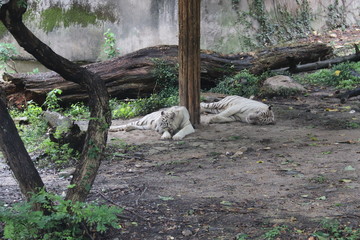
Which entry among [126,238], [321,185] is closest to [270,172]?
[321,185]

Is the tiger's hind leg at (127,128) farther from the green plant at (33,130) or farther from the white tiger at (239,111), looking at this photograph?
the white tiger at (239,111)

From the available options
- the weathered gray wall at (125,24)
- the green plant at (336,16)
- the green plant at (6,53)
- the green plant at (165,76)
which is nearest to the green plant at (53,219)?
the green plant at (165,76)

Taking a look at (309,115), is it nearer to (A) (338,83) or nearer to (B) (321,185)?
(A) (338,83)

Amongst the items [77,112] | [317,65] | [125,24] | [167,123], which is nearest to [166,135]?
[167,123]

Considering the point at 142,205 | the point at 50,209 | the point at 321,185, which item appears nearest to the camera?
the point at 50,209

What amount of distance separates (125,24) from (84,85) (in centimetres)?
1112

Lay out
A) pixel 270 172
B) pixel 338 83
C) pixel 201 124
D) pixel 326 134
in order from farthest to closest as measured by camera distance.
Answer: pixel 338 83
pixel 201 124
pixel 326 134
pixel 270 172

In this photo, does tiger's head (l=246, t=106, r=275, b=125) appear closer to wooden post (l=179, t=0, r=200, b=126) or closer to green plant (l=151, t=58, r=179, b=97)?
wooden post (l=179, t=0, r=200, b=126)

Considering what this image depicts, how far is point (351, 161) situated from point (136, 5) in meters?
10.8

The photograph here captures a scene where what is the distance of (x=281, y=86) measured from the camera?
11.2 m

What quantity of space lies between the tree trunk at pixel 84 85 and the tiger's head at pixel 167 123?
4.07 metres

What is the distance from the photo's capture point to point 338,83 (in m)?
11.6

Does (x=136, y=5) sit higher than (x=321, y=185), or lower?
higher

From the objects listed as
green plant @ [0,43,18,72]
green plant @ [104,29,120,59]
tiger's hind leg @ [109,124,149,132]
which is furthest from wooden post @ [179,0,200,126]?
green plant @ [0,43,18,72]
